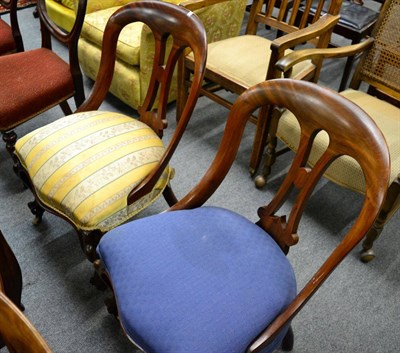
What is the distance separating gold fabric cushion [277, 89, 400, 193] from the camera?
1.27m

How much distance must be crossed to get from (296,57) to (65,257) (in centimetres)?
106

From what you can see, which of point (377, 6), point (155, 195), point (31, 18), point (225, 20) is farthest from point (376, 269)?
point (31, 18)

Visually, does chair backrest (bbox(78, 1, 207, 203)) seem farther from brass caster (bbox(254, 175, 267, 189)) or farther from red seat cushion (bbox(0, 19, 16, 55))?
red seat cushion (bbox(0, 19, 16, 55))

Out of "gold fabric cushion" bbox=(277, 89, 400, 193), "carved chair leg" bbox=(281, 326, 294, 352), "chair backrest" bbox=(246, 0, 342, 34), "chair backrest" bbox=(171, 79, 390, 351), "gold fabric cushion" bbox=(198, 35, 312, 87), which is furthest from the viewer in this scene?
"chair backrest" bbox=(246, 0, 342, 34)

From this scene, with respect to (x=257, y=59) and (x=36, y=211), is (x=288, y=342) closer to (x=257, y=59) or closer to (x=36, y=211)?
(x=36, y=211)

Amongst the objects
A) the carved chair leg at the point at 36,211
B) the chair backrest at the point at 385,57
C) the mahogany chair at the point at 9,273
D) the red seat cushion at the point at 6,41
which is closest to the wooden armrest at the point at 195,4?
the chair backrest at the point at 385,57

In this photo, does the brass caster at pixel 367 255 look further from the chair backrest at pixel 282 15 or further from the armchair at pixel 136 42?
the armchair at pixel 136 42

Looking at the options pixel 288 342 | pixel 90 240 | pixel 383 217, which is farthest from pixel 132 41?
pixel 288 342

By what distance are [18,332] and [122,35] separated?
1614 mm

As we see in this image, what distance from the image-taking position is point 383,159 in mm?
708

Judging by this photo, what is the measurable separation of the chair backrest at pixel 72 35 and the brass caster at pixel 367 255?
1.27 meters

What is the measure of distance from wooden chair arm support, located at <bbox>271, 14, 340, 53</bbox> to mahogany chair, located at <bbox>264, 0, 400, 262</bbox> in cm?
6

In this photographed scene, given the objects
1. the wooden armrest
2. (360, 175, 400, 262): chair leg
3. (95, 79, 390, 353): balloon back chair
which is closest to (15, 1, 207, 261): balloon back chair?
(95, 79, 390, 353): balloon back chair

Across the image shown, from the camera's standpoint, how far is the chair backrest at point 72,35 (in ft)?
4.76
